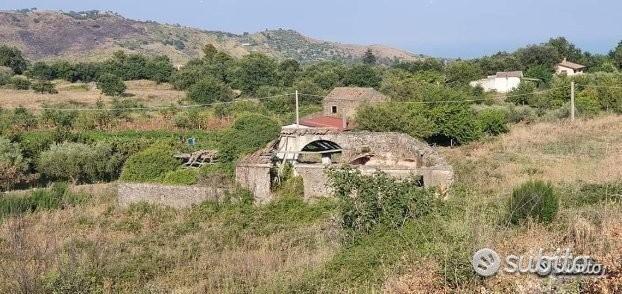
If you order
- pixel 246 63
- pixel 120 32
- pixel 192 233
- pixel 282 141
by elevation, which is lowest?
pixel 192 233

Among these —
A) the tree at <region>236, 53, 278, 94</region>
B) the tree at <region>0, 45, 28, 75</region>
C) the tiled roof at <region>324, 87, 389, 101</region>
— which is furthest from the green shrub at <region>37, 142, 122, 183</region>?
the tree at <region>0, 45, 28, 75</region>

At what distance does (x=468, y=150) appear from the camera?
23.8m

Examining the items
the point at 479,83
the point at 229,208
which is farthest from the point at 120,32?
the point at 229,208

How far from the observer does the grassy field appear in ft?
20.5

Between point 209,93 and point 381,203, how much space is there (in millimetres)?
40393

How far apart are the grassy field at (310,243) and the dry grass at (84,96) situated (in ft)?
101

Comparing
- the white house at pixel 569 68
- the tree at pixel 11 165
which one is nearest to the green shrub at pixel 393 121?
the tree at pixel 11 165

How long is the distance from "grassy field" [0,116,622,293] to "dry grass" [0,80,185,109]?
30671 mm

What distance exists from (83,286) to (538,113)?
1220 inches

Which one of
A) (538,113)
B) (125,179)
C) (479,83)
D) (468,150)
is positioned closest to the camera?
(125,179)

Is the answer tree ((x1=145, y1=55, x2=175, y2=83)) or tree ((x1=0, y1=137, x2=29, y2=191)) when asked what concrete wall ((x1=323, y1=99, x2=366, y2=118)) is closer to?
tree ((x1=0, y1=137, x2=29, y2=191))

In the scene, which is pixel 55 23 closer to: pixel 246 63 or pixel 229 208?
pixel 246 63

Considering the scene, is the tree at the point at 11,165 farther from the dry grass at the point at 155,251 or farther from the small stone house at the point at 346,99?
the small stone house at the point at 346,99

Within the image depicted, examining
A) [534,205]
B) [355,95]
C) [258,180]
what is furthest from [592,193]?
[355,95]
